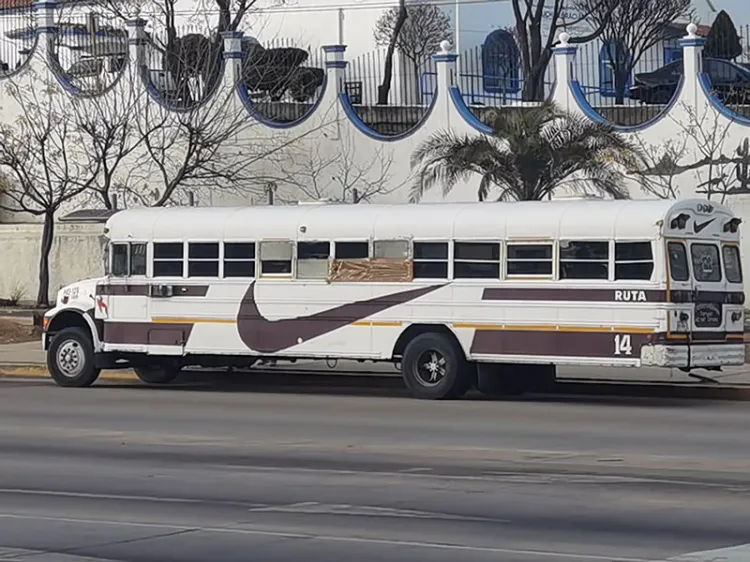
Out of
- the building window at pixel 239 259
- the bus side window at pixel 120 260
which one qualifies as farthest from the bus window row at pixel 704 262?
the bus side window at pixel 120 260

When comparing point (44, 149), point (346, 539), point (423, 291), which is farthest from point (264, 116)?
point (346, 539)

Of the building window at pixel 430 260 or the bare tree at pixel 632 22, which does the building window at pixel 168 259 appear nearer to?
the building window at pixel 430 260

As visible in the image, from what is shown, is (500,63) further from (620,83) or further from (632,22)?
(632,22)

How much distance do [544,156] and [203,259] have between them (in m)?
12.2

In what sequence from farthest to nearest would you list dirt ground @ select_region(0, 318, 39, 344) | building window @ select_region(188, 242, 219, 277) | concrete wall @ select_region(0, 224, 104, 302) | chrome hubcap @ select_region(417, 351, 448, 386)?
concrete wall @ select_region(0, 224, 104, 302), dirt ground @ select_region(0, 318, 39, 344), building window @ select_region(188, 242, 219, 277), chrome hubcap @ select_region(417, 351, 448, 386)

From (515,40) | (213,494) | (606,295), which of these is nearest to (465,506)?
(213,494)

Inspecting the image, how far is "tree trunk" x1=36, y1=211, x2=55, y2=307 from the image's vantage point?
132 ft

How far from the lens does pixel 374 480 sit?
13672 millimetres

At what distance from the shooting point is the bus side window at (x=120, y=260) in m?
24.2

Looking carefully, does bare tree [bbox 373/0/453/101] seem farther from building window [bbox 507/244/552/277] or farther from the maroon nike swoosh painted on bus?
building window [bbox 507/244/552/277]

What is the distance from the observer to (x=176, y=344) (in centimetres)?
2366

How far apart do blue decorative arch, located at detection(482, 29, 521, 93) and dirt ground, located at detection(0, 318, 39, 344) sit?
1580cm

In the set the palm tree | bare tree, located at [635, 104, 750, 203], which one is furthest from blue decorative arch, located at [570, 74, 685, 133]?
the palm tree

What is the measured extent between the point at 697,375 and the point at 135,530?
14.2 metres
